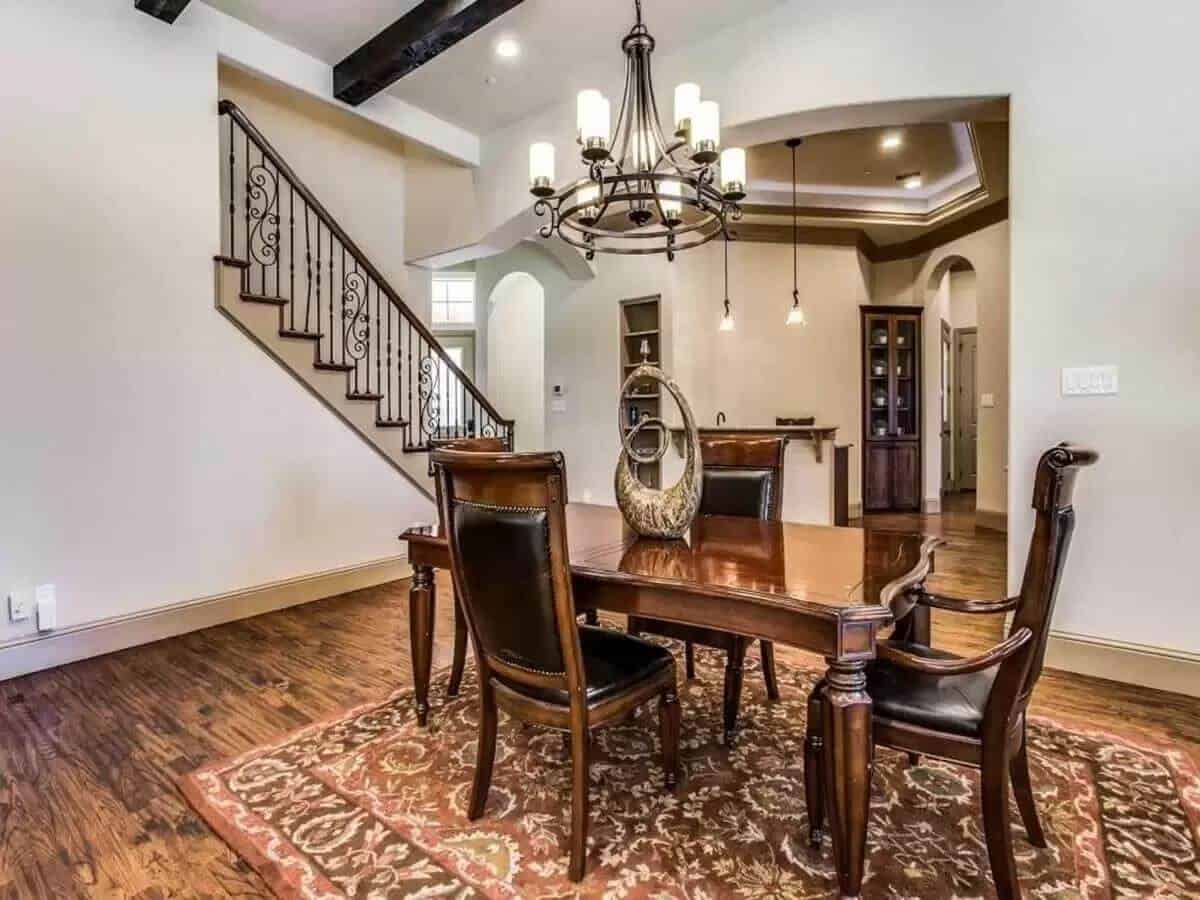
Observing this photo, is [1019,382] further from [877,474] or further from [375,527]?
[877,474]

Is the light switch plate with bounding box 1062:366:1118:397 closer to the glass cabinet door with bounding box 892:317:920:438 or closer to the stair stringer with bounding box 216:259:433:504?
the stair stringer with bounding box 216:259:433:504

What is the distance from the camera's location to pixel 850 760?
1.30 m

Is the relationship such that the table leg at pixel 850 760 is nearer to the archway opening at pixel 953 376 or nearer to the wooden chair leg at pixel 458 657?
the wooden chair leg at pixel 458 657

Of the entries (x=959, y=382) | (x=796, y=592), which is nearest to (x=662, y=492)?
(x=796, y=592)

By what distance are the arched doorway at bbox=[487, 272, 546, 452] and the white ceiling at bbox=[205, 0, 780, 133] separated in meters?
4.51

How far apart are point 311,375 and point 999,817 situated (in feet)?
12.7

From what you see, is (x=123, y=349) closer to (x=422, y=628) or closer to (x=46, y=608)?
(x=46, y=608)

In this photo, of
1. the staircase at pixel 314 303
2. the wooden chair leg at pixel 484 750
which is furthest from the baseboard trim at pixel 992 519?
the wooden chair leg at pixel 484 750

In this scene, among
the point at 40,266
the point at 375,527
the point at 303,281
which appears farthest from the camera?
the point at 303,281

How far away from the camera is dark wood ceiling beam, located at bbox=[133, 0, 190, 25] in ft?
9.87

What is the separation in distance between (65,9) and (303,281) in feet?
7.25

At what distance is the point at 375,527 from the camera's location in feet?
13.8

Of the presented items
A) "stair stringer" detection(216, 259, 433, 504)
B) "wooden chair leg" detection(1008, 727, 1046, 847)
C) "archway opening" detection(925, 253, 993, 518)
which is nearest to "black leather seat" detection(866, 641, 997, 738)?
"wooden chair leg" detection(1008, 727, 1046, 847)

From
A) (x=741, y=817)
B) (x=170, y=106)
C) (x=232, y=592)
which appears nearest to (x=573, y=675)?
(x=741, y=817)
